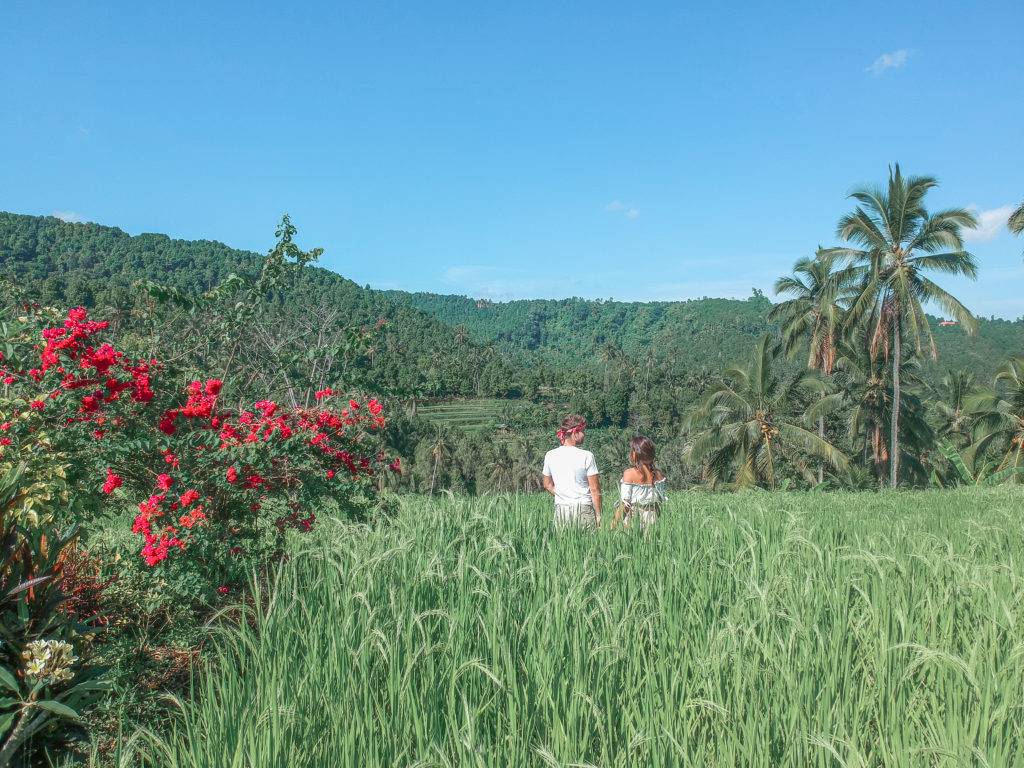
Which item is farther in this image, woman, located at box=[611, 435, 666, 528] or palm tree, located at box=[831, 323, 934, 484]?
palm tree, located at box=[831, 323, 934, 484]

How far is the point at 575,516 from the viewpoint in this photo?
15.9 ft

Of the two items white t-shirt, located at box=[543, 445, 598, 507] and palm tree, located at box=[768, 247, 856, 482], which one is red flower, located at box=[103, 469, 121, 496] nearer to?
white t-shirt, located at box=[543, 445, 598, 507]

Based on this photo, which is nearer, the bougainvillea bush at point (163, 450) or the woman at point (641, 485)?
the bougainvillea bush at point (163, 450)

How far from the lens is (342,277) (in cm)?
13075

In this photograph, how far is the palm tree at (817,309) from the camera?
70.7 ft

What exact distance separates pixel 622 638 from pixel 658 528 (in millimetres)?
2208

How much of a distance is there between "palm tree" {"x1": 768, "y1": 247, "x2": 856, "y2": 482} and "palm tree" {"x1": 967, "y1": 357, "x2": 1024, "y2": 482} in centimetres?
521

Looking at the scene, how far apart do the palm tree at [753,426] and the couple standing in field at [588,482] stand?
1931cm

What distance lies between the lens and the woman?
4871mm

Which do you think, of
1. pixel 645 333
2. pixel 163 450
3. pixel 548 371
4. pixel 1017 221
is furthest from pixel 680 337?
pixel 163 450

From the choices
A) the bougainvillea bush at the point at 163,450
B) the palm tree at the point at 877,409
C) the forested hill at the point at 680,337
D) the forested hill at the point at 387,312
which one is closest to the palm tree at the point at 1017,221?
the palm tree at the point at 877,409

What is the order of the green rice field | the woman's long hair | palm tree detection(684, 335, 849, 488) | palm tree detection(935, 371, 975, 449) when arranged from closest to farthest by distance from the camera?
the woman's long hair < palm tree detection(684, 335, 849, 488) < palm tree detection(935, 371, 975, 449) < the green rice field

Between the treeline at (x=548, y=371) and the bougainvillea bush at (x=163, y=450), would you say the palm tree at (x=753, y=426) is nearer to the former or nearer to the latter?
the treeline at (x=548, y=371)

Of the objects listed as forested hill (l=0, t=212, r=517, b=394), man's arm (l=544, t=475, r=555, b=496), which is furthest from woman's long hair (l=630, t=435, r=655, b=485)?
forested hill (l=0, t=212, r=517, b=394)
